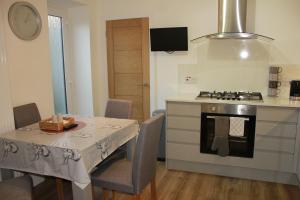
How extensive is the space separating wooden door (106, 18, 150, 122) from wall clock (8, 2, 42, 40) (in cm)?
132

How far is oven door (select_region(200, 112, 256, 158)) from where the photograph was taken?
277 centimetres

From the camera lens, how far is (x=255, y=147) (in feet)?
9.08

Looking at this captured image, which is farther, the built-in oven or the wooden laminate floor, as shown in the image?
the built-in oven

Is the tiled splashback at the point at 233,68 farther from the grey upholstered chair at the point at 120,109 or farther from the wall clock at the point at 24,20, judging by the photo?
the wall clock at the point at 24,20

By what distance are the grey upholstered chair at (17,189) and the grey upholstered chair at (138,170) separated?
0.46 m

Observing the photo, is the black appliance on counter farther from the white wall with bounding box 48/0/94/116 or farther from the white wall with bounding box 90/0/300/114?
the white wall with bounding box 48/0/94/116

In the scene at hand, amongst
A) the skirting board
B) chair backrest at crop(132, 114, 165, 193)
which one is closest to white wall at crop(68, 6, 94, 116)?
the skirting board

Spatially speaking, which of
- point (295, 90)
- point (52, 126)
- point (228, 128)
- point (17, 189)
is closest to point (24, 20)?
point (52, 126)

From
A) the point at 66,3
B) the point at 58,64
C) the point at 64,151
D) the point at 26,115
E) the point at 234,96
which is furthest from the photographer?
the point at 58,64

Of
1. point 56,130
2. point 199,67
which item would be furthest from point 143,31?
point 56,130

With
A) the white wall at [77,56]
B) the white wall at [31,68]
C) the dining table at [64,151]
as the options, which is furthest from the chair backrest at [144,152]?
the white wall at [77,56]

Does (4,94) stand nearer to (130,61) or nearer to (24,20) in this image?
(24,20)

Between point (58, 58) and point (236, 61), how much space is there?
8.62 ft

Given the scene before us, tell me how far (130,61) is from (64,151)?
2.37 metres
